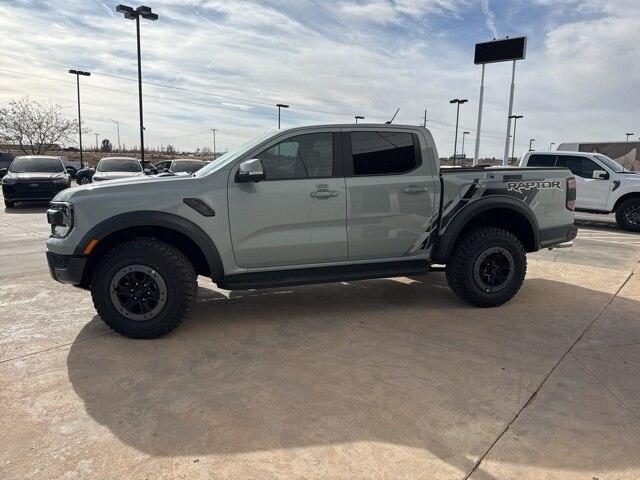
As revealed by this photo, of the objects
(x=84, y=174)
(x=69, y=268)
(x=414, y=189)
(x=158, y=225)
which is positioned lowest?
(x=69, y=268)

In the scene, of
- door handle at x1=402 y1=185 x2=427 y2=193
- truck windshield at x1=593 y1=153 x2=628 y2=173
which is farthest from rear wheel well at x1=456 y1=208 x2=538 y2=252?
truck windshield at x1=593 y1=153 x2=628 y2=173

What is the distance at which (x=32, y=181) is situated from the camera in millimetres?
13445

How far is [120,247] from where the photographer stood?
3.90 m

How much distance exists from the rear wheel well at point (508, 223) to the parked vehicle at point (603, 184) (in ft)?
23.7

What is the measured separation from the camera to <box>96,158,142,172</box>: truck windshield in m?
14.6

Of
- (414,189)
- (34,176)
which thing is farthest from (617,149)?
(34,176)

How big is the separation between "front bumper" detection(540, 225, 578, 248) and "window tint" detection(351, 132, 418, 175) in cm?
175

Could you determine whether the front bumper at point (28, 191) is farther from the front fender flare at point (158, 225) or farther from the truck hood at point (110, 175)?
the front fender flare at point (158, 225)

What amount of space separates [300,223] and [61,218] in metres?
2.00

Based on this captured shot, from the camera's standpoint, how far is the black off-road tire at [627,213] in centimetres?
1119

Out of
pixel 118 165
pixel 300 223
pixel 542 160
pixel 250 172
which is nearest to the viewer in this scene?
pixel 250 172

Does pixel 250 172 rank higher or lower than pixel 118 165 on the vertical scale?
lower

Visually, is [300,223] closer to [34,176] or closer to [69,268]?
[69,268]

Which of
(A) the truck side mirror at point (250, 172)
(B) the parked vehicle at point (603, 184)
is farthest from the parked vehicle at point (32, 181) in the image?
(B) the parked vehicle at point (603, 184)
